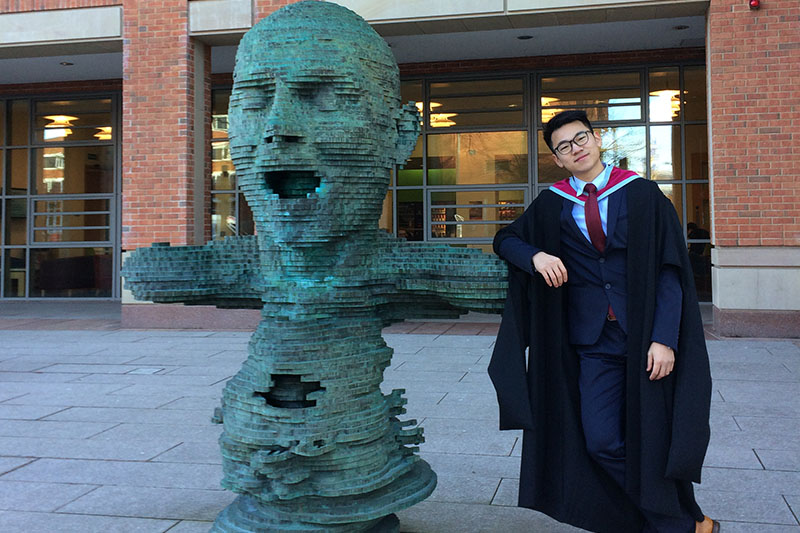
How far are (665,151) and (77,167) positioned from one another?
37.9ft

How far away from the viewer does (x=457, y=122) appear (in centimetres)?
1295

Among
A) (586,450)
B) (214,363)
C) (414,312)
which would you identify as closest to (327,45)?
(414,312)

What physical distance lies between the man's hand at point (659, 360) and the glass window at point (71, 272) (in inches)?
546

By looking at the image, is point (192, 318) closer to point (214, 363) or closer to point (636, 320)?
point (214, 363)

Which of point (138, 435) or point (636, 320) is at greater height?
point (636, 320)

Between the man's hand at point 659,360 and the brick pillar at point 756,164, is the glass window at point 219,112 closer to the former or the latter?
the brick pillar at point 756,164

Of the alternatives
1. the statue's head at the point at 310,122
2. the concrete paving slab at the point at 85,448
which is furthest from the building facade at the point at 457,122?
the statue's head at the point at 310,122

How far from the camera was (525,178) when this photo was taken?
41.4 feet

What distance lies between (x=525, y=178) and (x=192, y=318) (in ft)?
20.2

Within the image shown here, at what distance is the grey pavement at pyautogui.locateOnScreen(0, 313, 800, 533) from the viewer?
11.1 feet

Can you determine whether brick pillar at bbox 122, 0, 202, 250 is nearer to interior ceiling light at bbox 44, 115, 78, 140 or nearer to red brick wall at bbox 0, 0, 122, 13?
red brick wall at bbox 0, 0, 122, 13

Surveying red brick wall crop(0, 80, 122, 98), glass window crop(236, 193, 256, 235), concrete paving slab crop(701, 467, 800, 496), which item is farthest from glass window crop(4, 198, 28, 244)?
concrete paving slab crop(701, 467, 800, 496)

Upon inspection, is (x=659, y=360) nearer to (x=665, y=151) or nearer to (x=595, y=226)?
(x=595, y=226)

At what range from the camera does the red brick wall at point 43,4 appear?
33.8ft
